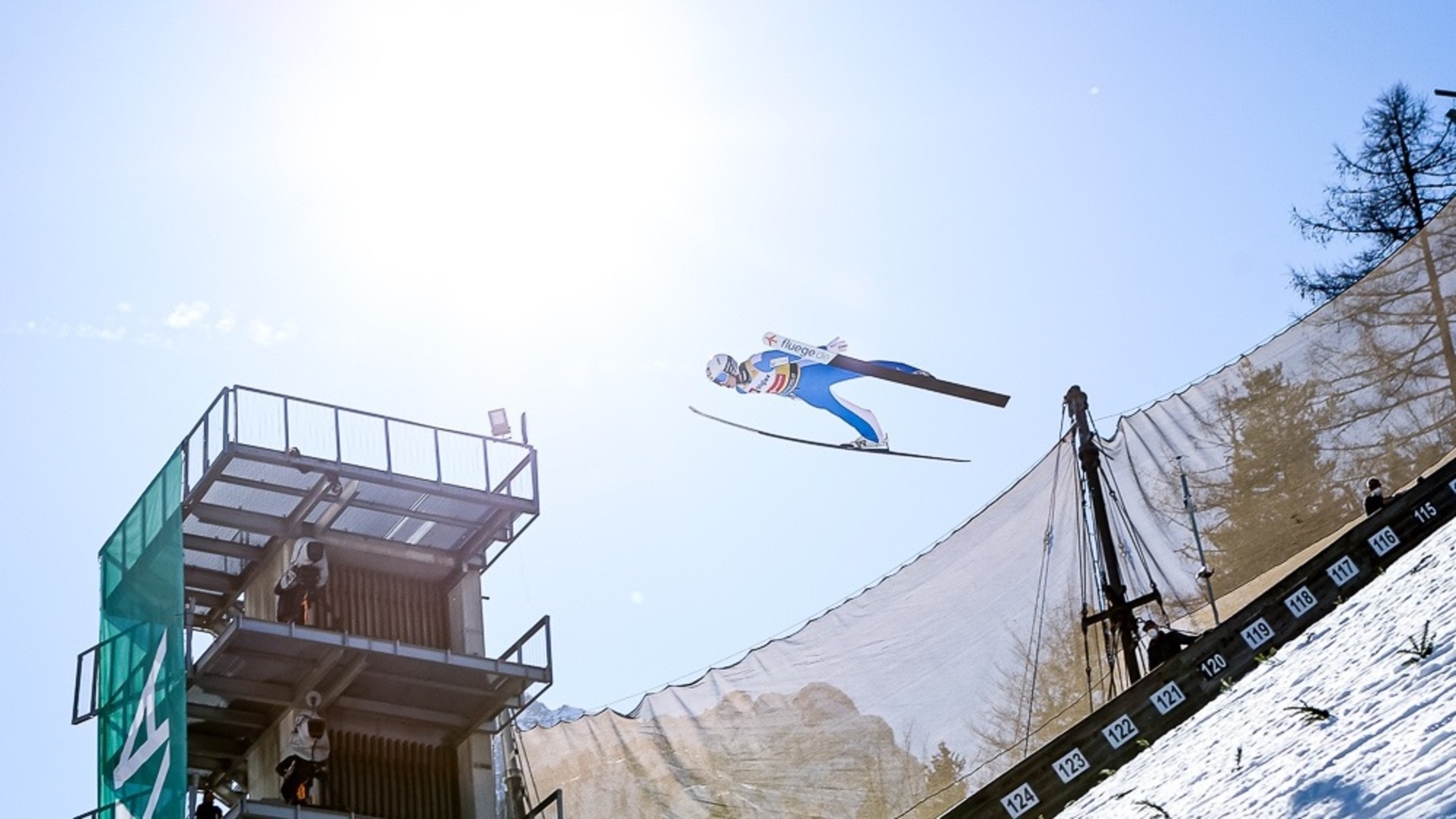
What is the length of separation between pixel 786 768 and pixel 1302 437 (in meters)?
7.08

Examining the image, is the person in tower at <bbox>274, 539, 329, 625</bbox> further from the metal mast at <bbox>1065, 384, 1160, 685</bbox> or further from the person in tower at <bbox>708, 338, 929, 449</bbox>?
the metal mast at <bbox>1065, 384, 1160, 685</bbox>

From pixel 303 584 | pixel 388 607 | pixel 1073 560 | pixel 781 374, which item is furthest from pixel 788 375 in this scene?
pixel 388 607

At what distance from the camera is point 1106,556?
72.3 ft

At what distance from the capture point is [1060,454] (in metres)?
23.5

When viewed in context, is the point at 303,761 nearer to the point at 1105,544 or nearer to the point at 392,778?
the point at 392,778

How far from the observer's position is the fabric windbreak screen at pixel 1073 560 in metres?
21.7

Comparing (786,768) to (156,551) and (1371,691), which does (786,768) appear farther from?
(1371,691)

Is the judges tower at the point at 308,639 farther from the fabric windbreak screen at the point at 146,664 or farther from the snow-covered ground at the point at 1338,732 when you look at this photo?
the snow-covered ground at the point at 1338,732

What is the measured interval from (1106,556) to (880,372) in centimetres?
310

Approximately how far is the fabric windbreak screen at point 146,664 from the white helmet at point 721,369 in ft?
33.9

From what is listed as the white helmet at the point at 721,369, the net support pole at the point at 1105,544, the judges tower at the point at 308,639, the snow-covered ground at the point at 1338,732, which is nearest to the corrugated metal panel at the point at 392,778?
the judges tower at the point at 308,639

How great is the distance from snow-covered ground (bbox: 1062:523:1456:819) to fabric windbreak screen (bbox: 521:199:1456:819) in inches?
295

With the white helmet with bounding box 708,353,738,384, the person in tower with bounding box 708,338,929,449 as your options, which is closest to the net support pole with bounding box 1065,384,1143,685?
the person in tower with bounding box 708,338,929,449

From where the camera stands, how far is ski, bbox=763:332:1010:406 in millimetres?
22016
